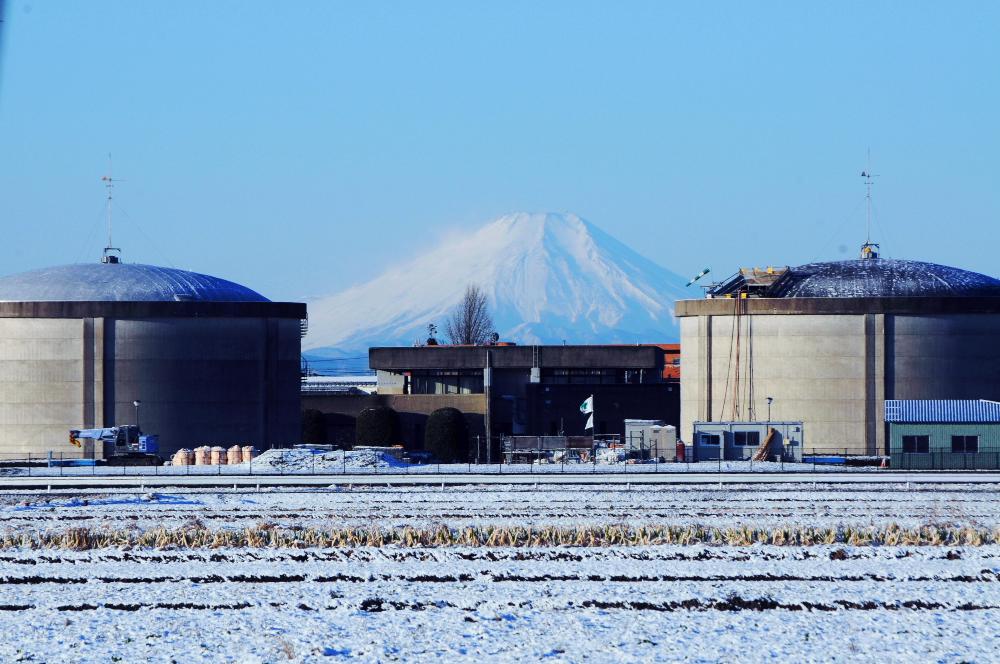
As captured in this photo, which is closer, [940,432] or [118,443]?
[940,432]

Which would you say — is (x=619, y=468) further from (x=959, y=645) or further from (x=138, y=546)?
(x=959, y=645)

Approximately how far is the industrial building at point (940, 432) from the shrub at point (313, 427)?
141 ft

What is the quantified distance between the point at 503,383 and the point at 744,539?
7653 cm

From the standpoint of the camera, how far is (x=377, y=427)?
4099 inches

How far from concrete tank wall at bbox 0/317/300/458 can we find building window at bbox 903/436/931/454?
123 ft

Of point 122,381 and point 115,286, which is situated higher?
point 115,286

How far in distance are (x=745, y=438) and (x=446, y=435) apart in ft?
80.7

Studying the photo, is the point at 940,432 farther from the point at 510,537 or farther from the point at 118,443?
the point at 118,443

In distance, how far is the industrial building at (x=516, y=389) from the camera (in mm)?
104000

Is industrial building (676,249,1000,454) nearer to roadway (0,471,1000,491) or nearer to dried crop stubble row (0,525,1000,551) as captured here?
roadway (0,471,1000,491)

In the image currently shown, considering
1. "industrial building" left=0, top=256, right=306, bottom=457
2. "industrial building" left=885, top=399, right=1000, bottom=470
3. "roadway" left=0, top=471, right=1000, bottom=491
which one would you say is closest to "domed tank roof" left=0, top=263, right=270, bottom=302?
"industrial building" left=0, top=256, right=306, bottom=457

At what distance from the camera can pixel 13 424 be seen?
90.4 metres

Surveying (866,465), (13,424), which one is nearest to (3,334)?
(13,424)

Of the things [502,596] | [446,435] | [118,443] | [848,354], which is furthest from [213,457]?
[502,596]
